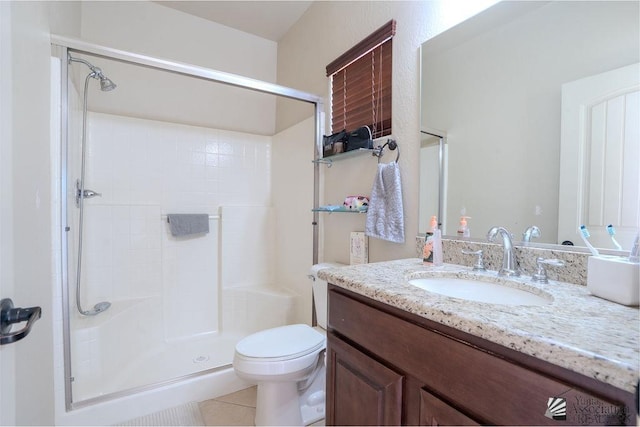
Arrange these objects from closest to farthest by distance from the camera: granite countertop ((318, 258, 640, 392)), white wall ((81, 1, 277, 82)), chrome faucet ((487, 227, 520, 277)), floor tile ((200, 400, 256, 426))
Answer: granite countertop ((318, 258, 640, 392)) < chrome faucet ((487, 227, 520, 277)) < floor tile ((200, 400, 256, 426)) < white wall ((81, 1, 277, 82))

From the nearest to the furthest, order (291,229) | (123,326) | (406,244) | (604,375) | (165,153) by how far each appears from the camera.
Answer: (604,375) < (406,244) < (123,326) < (165,153) < (291,229)

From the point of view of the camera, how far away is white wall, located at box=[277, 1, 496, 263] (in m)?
1.32

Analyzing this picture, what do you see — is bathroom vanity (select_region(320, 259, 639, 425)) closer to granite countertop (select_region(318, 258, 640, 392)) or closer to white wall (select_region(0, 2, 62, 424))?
granite countertop (select_region(318, 258, 640, 392))

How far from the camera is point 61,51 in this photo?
4.15ft

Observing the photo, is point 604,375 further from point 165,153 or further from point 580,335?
point 165,153

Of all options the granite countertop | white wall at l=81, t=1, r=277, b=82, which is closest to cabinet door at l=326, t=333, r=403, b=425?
the granite countertop

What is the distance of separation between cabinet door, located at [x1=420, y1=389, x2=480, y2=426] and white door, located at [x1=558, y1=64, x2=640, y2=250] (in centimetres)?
65

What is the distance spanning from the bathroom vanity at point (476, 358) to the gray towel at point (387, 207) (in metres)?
0.47

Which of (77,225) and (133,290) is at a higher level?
(77,225)

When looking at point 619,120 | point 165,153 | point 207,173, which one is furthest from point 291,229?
point 619,120

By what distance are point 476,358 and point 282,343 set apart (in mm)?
1032

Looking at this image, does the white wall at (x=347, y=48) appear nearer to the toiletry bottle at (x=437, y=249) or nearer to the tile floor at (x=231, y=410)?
the toiletry bottle at (x=437, y=249)

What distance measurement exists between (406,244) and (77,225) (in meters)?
1.93

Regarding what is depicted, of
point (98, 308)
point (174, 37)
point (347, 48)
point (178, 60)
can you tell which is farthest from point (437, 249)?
point (174, 37)
